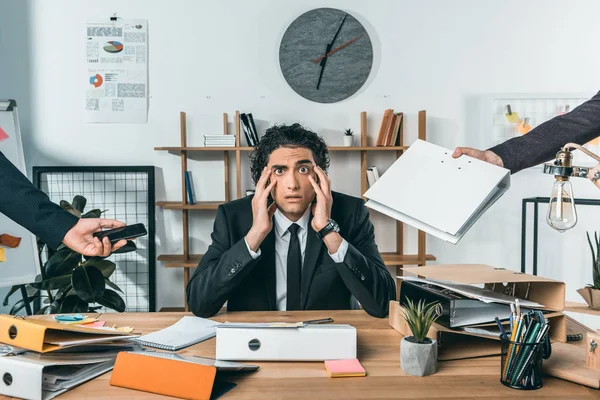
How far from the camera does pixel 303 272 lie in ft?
6.37

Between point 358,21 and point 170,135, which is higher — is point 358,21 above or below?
above

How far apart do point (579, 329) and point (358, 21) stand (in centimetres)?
261

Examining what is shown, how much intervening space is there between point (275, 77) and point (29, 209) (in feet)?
7.59

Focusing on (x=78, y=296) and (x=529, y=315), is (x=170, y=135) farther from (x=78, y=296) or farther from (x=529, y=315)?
(x=529, y=315)

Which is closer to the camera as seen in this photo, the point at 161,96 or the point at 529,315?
the point at 529,315

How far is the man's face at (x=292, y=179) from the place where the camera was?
1975 mm

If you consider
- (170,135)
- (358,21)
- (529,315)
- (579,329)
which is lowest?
(579,329)

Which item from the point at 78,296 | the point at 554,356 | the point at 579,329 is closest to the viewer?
the point at 554,356

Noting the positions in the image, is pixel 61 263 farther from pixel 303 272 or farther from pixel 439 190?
pixel 439 190

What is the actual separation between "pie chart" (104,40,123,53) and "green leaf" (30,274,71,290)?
1494 mm

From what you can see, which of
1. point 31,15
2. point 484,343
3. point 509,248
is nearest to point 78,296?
point 31,15

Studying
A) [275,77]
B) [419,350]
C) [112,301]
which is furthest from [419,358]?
[275,77]

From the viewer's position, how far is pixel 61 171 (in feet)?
11.8

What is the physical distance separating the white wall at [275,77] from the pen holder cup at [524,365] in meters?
2.62
